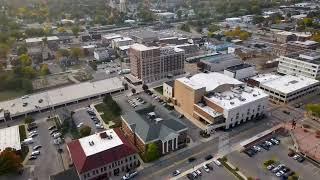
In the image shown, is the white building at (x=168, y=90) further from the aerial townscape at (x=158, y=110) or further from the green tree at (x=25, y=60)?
the green tree at (x=25, y=60)

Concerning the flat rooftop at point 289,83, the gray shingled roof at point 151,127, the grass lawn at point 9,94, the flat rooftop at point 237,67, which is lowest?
the grass lawn at point 9,94

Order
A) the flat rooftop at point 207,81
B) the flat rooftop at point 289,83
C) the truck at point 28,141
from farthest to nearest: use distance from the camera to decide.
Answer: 1. the flat rooftop at point 289,83
2. the flat rooftop at point 207,81
3. the truck at point 28,141

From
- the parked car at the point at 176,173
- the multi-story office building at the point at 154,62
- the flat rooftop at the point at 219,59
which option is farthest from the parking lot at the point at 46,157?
the flat rooftop at the point at 219,59

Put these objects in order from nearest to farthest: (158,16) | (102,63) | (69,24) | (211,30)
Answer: (102,63), (211,30), (69,24), (158,16)

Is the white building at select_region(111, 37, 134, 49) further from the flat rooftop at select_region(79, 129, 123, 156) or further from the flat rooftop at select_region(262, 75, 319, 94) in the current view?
the flat rooftop at select_region(79, 129, 123, 156)

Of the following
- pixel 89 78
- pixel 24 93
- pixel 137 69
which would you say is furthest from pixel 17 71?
pixel 137 69

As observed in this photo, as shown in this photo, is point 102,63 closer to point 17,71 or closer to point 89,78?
point 89,78

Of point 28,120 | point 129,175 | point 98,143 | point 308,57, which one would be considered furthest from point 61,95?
point 308,57
